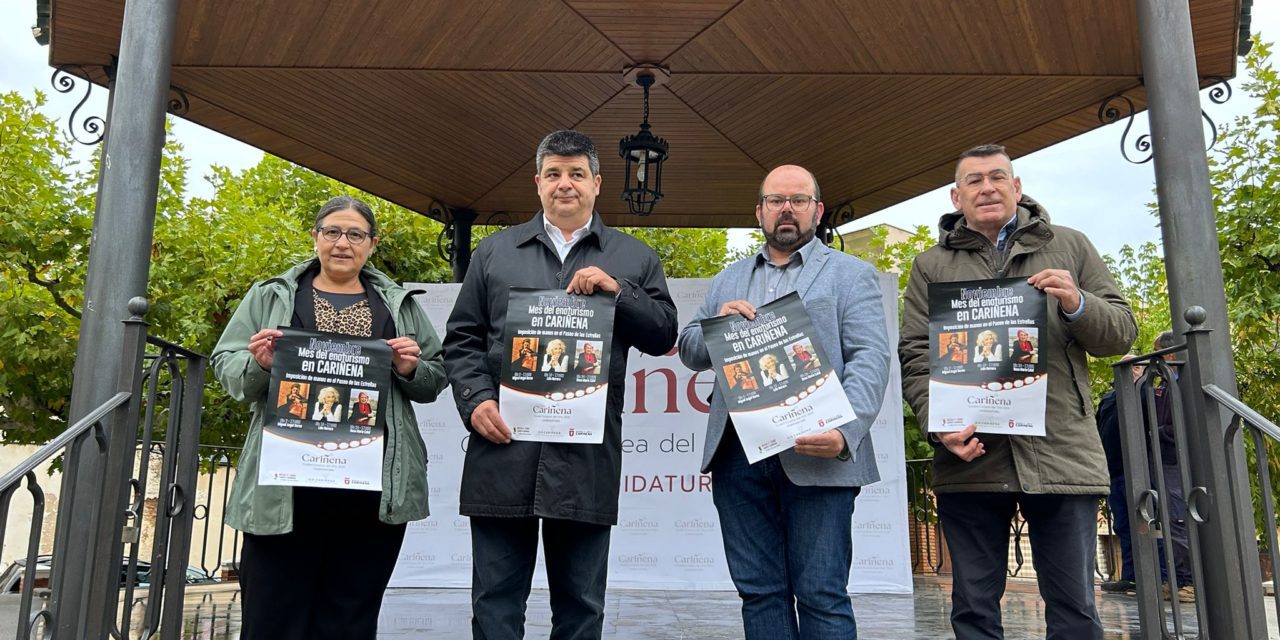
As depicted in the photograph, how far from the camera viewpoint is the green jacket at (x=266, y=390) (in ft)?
9.58

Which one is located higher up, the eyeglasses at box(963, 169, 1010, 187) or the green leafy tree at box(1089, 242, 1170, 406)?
the green leafy tree at box(1089, 242, 1170, 406)

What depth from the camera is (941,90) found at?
5410 mm

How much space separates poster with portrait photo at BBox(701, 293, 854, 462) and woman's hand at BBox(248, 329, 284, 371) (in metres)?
1.38

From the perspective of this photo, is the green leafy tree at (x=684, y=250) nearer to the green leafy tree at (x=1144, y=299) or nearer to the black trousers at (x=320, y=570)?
the green leafy tree at (x=1144, y=299)

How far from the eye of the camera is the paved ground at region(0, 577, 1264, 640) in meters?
4.74

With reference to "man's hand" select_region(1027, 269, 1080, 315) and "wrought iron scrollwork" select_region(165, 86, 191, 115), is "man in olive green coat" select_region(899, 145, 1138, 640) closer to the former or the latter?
"man's hand" select_region(1027, 269, 1080, 315)

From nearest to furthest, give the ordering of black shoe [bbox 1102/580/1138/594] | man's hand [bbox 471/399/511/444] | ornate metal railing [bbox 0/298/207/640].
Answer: ornate metal railing [bbox 0/298/207/640] < man's hand [bbox 471/399/511/444] < black shoe [bbox 1102/580/1138/594]

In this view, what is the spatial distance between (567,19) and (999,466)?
3013 mm

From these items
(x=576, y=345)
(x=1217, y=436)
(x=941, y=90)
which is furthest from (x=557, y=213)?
(x=941, y=90)

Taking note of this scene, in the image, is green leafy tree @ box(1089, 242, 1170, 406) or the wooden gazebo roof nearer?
the wooden gazebo roof

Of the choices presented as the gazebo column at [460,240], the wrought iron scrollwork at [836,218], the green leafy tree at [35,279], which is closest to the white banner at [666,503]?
the gazebo column at [460,240]

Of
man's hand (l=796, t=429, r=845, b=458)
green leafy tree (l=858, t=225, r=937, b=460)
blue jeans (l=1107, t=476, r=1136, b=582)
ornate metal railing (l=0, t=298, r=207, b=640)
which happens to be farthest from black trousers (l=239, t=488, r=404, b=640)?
green leafy tree (l=858, t=225, r=937, b=460)

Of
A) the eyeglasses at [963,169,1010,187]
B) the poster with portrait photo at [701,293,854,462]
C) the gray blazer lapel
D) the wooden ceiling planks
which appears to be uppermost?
the wooden ceiling planks

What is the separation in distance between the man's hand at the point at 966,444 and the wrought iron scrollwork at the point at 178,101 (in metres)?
4.43
